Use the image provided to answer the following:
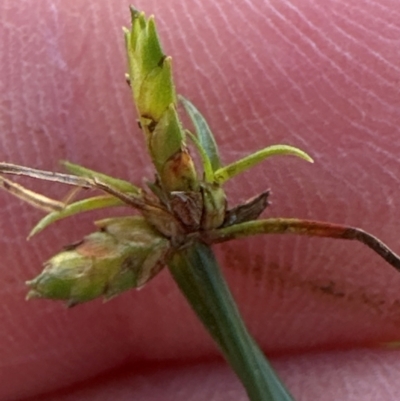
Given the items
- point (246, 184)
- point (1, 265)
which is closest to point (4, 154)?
point (1, 265)

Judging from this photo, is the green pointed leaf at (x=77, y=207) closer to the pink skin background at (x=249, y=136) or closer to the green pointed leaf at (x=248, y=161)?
the green pointed leaf at (x=248, y=161)

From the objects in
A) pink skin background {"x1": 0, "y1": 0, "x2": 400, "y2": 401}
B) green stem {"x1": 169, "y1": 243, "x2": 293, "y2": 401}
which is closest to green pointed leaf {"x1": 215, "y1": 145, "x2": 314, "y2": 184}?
green stem {"x1": 169, "y1": 243, "x2": 293, "y2": 401}

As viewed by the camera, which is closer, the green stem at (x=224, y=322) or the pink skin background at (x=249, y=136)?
the green stem at (x=224, y=322)

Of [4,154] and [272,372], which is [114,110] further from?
[272,372]

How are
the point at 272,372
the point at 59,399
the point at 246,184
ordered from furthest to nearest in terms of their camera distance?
the point at 59,399 → the point at 246,184 → the point at 272,372

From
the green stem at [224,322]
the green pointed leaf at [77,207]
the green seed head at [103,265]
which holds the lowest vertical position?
the green stem at [224,322]

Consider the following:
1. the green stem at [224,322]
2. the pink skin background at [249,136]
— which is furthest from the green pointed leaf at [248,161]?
the pink skin background at [249,136]

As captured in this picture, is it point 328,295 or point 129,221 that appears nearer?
point 129,221

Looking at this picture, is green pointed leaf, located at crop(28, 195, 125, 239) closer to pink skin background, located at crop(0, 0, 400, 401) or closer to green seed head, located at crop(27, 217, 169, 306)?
green seed head, located at crop(27, 217, 169, 306)
